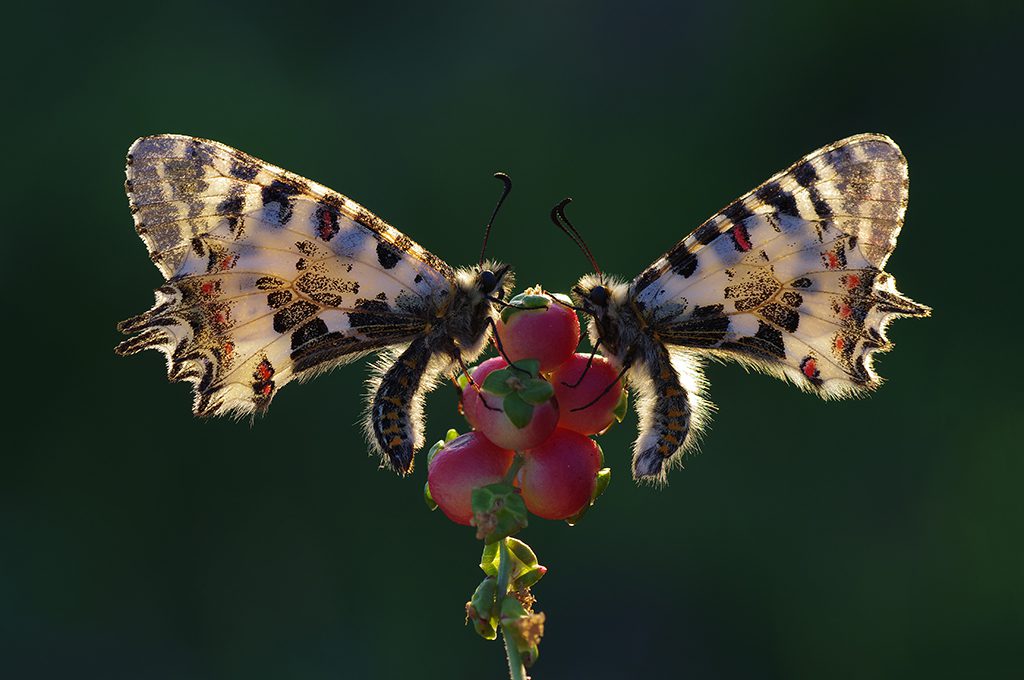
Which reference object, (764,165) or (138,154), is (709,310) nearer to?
(138,154)

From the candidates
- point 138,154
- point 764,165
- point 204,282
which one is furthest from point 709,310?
point 764,165

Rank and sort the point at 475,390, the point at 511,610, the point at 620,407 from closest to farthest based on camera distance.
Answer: the point at 511,610, the point at 475,390, the point at 620,407

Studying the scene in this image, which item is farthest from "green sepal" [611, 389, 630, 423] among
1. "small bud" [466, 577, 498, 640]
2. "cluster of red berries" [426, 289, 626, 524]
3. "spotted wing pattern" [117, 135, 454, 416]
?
"spotted wing pattern" [117, 135, 454, 416]

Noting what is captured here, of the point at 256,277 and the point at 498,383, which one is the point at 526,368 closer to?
the point at 498,383

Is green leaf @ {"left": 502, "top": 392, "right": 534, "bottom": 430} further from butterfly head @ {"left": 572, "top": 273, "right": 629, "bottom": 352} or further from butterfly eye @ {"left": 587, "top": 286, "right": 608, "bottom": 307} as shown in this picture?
butterfly eye @ {"left": 587, "top": 286, "right": 608, "bottom": 307}

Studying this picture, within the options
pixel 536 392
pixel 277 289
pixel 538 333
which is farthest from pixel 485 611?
pixel 277 289

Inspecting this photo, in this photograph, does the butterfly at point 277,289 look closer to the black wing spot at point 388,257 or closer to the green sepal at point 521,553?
the black wing spot at point 388,257
